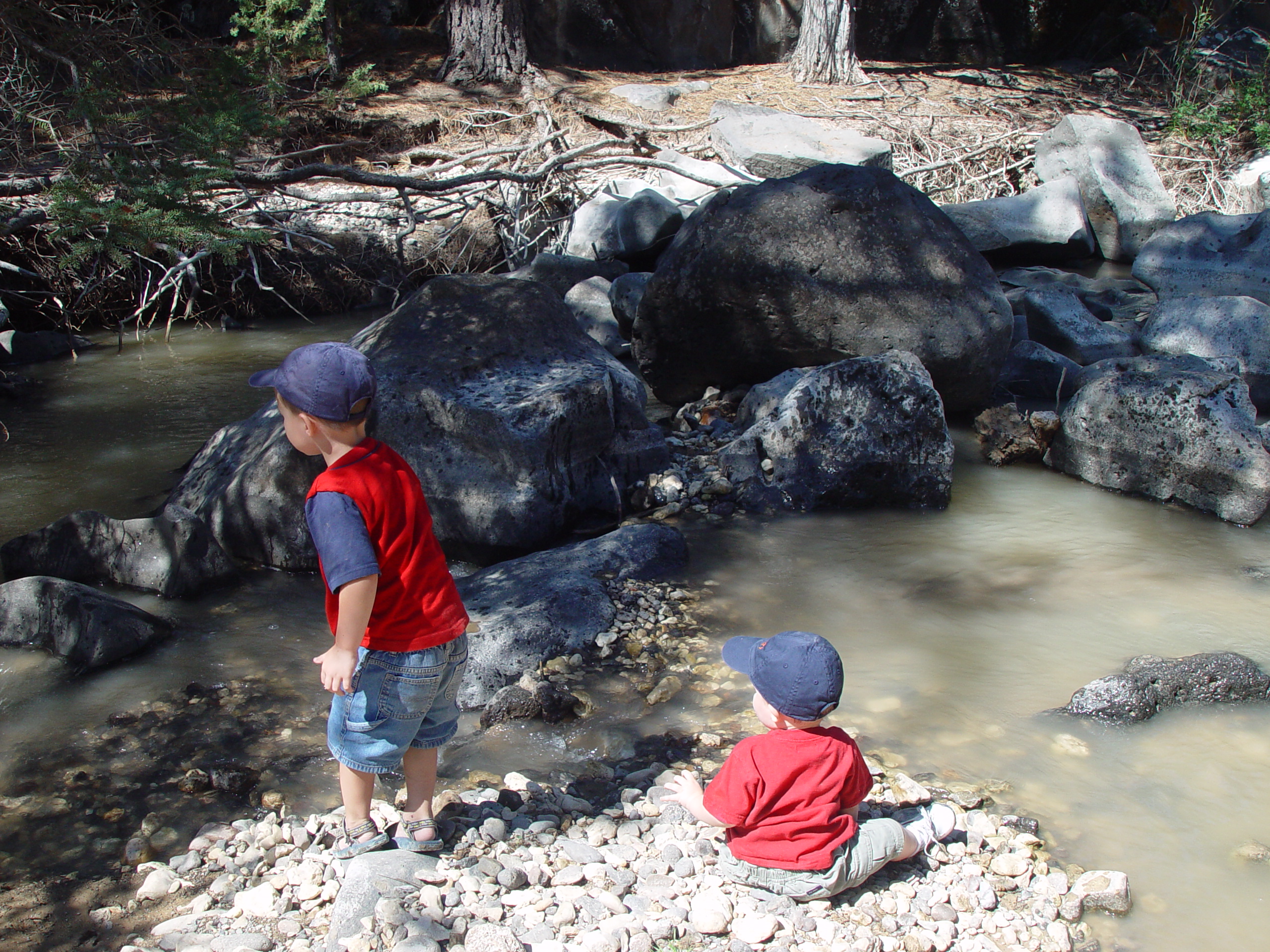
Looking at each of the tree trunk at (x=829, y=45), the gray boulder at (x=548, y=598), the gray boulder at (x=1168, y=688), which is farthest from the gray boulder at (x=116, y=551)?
the tree trunk at (x=829, y=45)

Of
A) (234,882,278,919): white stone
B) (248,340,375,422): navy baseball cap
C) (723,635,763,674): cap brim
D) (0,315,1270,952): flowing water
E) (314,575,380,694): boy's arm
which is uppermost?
(248,340,375,422): navy baseball cap

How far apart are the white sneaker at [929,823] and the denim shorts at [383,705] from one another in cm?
137

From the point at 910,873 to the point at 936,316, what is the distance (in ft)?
14.3

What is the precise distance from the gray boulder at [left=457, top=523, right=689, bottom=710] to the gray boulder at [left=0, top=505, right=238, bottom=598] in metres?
1.28

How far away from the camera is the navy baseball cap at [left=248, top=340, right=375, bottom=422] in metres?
2.45

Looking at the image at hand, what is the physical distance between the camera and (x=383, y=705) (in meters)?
2.61

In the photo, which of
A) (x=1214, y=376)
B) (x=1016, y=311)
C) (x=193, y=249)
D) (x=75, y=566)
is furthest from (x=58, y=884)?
(x=1016, y=311)

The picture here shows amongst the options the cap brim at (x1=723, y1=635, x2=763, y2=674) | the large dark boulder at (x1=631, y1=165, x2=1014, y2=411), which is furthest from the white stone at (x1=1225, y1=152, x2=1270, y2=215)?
the cap brim at (x1=723, y1=635, x2=763, y2=674)

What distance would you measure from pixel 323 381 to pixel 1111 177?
38.6ft

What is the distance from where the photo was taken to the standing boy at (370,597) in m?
2.41

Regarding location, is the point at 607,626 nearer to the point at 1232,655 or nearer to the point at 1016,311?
the point at 1232,655

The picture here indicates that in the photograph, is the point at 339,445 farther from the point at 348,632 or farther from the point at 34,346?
the point at 34,346

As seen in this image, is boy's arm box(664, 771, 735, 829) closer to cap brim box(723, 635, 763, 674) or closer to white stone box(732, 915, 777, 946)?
white stone box(732, 915, 777, 946)

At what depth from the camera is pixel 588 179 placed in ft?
38.7
